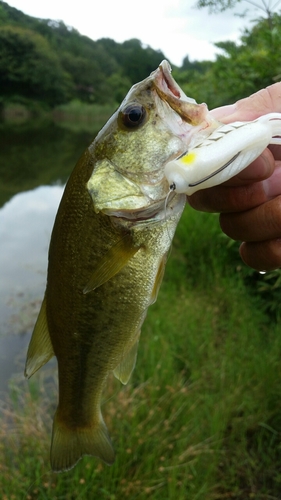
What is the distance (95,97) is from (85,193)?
67.0 meters

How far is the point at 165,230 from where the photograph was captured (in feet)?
4.64

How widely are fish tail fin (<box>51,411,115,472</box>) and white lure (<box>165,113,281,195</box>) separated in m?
1.23

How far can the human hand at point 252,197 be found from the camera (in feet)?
5.04

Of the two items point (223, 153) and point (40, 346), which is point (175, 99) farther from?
point (40, 346)

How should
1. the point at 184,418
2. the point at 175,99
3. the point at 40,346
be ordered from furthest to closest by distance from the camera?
the point at 184,418, the point at 40,346, the point at 175,99

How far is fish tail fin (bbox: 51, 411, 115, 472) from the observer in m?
1.79

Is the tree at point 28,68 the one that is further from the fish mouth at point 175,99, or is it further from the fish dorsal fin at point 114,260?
the fish dorsal fin at point 114,260

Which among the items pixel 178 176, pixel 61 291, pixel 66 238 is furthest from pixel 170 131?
pixel 61 291

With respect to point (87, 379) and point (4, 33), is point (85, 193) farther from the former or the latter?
point (4, 33)

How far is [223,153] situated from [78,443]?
1.42 metres

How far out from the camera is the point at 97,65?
2719 inches

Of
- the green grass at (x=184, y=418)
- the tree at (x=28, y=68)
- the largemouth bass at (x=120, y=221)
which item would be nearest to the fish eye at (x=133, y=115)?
the largemouth bass at (x=120, y=221)

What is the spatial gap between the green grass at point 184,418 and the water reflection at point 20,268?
1.04m

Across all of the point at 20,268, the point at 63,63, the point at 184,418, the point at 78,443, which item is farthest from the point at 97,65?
the point at 78,443
